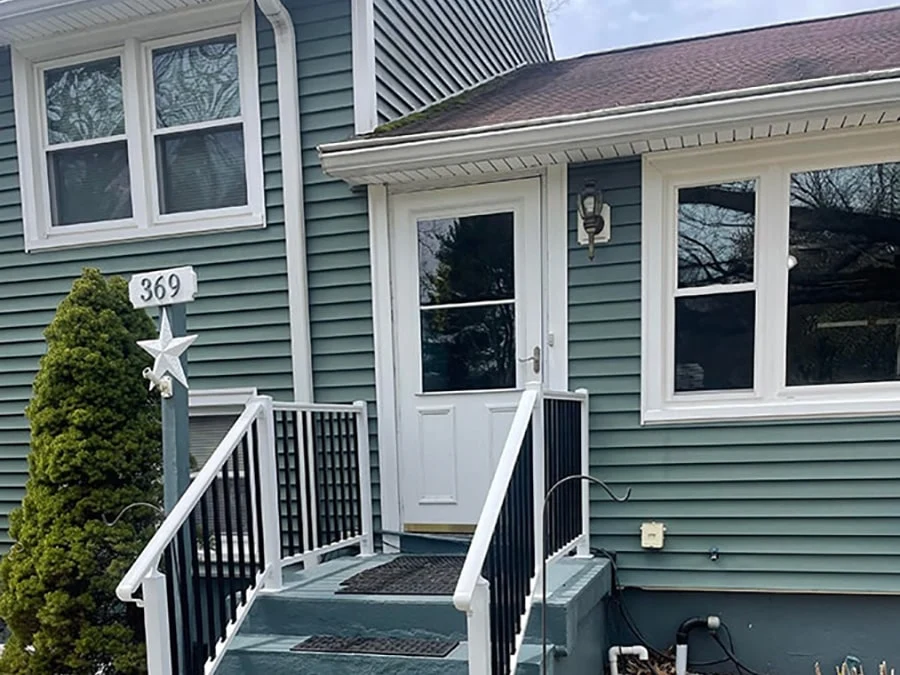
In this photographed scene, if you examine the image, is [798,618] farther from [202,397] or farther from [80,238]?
[80,238]

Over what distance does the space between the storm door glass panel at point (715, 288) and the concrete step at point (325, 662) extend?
169 centimetres

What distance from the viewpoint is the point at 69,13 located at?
12.8ft

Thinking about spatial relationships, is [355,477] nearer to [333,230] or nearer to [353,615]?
[353,615]

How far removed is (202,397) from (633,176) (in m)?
2.81

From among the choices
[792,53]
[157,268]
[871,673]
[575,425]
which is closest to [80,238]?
[157,268]

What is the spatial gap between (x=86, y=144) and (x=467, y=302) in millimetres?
2713

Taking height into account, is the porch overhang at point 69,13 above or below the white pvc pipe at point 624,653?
above

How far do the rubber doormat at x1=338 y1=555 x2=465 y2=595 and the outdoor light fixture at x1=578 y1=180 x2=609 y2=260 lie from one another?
5.85 feet

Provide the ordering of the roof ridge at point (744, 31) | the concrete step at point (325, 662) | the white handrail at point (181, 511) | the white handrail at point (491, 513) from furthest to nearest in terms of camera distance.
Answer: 1. the roof ridge at point (744, 31)
2. the concrete step at point (325, 662)
3. the white handrail at point (181, 511)
4. the white handrail at point (491, 513)

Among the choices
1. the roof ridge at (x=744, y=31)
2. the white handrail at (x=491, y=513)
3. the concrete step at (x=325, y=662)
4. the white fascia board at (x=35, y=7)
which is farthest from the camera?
the roof ridge at (x=744, y=31)

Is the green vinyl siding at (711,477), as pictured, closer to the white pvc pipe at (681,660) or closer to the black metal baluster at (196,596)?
the white pvc pipe at (681,660)

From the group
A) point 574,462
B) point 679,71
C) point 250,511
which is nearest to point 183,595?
point 250,511

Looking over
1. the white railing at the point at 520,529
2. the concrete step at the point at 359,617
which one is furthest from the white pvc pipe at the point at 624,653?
the concrete step at the point at 359,617

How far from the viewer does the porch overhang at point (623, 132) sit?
2857mm
